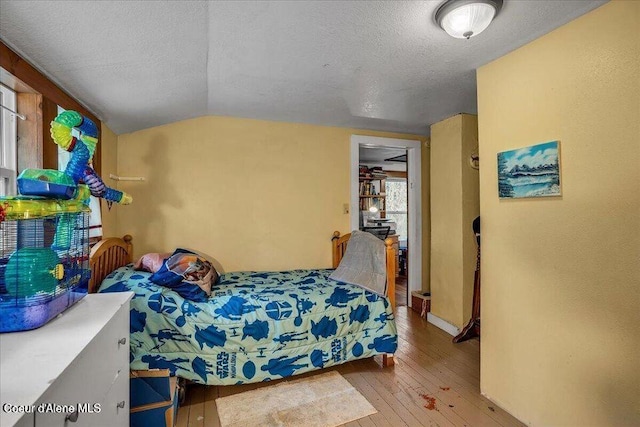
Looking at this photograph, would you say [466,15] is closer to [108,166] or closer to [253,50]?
[253,50]

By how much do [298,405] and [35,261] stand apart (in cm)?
165

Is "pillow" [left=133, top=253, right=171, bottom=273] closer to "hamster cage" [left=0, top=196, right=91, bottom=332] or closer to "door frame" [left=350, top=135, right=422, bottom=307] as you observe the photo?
"hamster cage" [left=0, top=196, right=91, bottom=332]

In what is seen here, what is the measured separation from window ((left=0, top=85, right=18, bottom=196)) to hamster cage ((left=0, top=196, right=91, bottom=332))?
0.57m

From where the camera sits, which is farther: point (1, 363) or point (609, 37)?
point (609, 37)

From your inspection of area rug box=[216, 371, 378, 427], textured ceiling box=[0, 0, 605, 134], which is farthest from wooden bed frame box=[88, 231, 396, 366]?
textured ceiling box=[0, 0, 605, 134]

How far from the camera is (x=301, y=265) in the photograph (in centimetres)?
332

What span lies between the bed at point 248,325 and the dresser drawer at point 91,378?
1.77ft

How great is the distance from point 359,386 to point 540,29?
2.46 meters

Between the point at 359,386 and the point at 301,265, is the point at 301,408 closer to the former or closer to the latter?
the point at 359,386

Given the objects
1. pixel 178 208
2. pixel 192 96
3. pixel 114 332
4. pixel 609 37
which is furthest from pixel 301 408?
pixel 609 37

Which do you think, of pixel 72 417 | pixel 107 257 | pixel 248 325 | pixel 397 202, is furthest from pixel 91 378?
pixel 397 202

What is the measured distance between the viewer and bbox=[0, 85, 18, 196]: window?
1.50m

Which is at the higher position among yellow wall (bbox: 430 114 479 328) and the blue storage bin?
yellow wall (bbox: 430 114 479 328)

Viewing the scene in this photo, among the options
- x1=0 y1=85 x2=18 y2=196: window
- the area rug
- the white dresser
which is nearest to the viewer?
the white dresser
